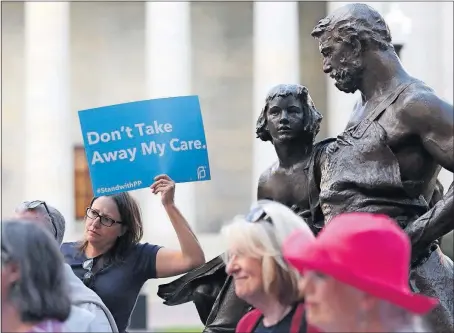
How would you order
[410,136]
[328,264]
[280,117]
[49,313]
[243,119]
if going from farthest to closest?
1. [243,119]
2. [280,117]
3. [410,136]
4. [49,313]
5. [328,264]

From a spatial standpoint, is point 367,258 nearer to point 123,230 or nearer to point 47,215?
point 47,215

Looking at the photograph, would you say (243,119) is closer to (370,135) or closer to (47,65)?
(47,65)

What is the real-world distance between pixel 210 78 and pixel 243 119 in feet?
6.95

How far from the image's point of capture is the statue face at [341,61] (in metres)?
4.04

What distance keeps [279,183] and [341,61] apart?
0.91 m

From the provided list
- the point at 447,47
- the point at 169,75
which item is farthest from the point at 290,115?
the point at 447,47

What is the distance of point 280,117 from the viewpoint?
451 centimetres

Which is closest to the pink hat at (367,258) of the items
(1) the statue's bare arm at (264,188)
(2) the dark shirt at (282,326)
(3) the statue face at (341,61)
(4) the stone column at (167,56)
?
(2) the dark shirt at (282,326)

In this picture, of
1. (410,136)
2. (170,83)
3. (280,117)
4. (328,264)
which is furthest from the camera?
(170,83)

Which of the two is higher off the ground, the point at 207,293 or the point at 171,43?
the point at 171,43

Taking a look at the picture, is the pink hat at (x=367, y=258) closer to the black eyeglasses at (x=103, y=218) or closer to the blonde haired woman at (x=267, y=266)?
the blonde haired woman at (x=267, y=266)

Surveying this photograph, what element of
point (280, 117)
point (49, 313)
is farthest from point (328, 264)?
point (280, 117)

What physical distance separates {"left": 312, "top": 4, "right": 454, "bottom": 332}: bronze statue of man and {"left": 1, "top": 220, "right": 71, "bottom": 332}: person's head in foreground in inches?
55.8

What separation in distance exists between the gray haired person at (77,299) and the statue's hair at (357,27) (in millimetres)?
1584
